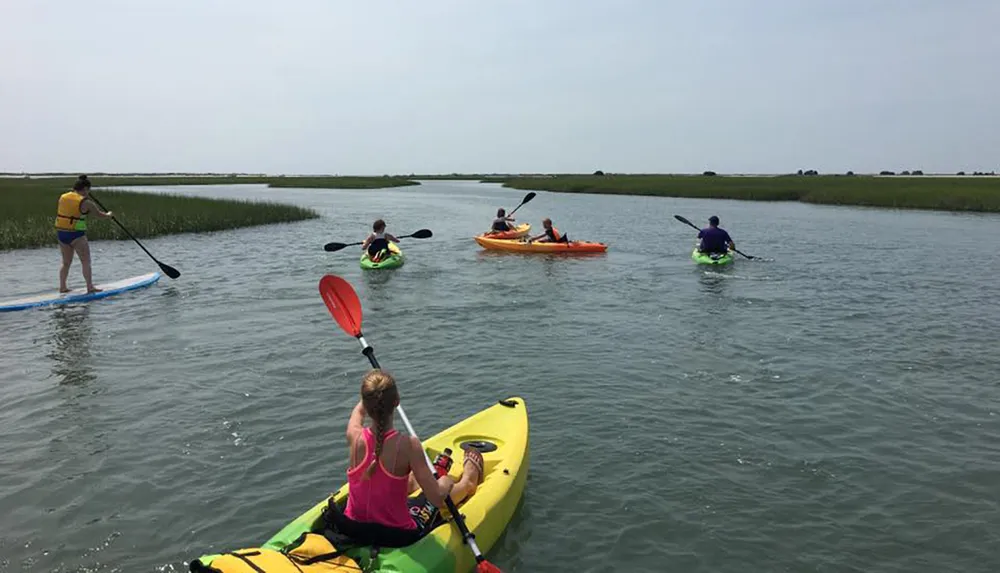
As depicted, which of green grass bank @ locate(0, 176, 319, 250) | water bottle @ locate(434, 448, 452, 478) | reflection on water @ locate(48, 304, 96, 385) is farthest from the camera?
green grass bank @ locate(0, 176, 319, 250)

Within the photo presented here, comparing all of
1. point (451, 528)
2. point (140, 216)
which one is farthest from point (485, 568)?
point (140, 216)

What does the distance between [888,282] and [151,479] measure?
50.5 feet

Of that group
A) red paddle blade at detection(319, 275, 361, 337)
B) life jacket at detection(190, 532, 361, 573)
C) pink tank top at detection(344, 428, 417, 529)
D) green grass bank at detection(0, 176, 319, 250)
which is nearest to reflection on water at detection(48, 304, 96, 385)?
red paddle blade at detection(319, 275, 361, 337)

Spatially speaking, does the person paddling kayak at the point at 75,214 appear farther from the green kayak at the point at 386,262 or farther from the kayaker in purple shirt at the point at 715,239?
the kayaker in purple shirt at the point at 715,239

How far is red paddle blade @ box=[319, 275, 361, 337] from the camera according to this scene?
6.55 m

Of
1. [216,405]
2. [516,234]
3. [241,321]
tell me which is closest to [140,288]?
[241,321]

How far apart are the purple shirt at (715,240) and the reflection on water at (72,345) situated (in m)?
13.7

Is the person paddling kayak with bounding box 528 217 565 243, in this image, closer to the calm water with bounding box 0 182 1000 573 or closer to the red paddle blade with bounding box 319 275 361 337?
the calm water with bounding box 0 182 1000 573

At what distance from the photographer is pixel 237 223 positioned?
27.4 m

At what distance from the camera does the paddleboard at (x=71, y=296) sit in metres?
11.6

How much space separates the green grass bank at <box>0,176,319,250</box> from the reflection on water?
1072cm

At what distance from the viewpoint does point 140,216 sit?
2466cm

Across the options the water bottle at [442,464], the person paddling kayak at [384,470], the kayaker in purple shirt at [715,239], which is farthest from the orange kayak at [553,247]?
the person paddling kayak at [384,470]

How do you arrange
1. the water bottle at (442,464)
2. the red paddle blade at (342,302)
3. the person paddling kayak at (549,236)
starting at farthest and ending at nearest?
1. the person paddling kayak at (549,236)
2. the red paddle blade at (342,302)
3. the water bottle at (442,464)
